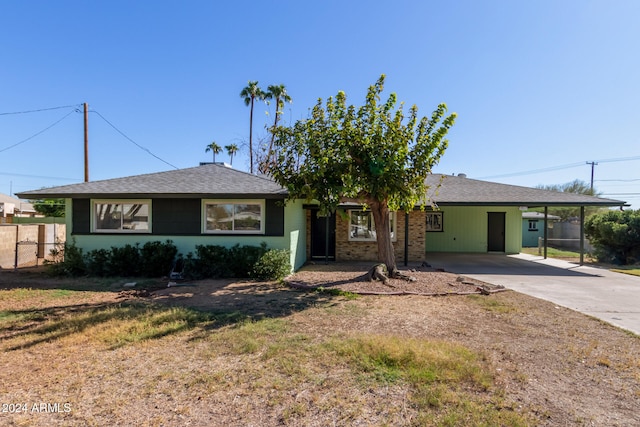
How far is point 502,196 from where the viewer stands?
532 inches

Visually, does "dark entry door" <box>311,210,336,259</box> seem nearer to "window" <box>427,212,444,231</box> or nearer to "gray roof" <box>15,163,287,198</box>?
"gray roof" <box>15,163,287,198</box>

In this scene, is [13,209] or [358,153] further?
[13,209]

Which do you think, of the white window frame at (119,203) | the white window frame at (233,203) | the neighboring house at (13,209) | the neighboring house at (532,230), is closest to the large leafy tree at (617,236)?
the neighboring house at (532,230)

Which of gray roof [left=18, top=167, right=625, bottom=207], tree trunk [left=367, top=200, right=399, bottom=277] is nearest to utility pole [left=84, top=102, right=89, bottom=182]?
gray roof [left=18, top=167, right=625, bottom=207]

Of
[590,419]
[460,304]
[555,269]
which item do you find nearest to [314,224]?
[460,304]

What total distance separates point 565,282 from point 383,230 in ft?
18.6

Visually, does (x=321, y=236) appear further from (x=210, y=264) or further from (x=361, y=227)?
(x=210, y=264)

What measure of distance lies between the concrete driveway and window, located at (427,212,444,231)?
224cm

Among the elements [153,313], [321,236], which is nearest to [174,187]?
[153,313]

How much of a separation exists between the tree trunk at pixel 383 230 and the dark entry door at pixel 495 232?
33.6 feet

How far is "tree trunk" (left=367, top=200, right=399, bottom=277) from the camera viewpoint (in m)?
9.28

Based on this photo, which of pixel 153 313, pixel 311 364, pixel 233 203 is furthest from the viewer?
pixel 233 203

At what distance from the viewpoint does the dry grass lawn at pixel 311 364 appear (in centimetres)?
306

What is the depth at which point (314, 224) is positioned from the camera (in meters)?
14.3
